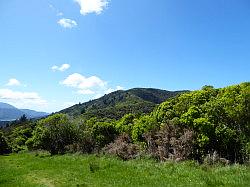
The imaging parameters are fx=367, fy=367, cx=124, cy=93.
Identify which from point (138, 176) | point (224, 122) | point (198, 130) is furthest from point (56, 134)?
point (138, 176)

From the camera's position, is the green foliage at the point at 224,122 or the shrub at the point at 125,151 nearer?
the green foliage at the point at 224,122

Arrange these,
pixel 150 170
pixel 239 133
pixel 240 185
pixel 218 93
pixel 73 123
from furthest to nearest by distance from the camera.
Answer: pixel 73 123 → pixel 218 93 → pixel 239 133 → pixel 150 170 → pixel 240 185

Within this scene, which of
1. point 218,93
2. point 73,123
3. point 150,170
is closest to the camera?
point 150,170

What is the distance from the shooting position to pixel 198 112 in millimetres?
32188

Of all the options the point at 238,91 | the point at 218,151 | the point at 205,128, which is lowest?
the point at 218,151

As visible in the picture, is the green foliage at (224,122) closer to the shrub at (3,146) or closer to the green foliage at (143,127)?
the green foliage at (143,127)

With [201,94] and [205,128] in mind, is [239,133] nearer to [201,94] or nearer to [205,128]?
[205,128]

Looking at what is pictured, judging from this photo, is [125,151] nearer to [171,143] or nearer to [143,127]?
[143,127]

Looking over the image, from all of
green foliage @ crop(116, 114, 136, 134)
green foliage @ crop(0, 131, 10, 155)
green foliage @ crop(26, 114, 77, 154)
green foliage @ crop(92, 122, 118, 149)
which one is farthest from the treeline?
green foliage @ crop(0, 131, 10, 155)

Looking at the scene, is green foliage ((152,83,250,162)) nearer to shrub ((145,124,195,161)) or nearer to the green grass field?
shrub ((145,124,195,161))

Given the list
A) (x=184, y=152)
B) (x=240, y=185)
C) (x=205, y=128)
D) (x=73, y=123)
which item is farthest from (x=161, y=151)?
(x=73, y=123)

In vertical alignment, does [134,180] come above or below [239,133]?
below

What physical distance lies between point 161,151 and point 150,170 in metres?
7.85

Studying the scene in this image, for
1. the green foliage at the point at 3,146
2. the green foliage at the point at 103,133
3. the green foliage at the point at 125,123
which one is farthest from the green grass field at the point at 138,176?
the green foliage at the point at 3,146
